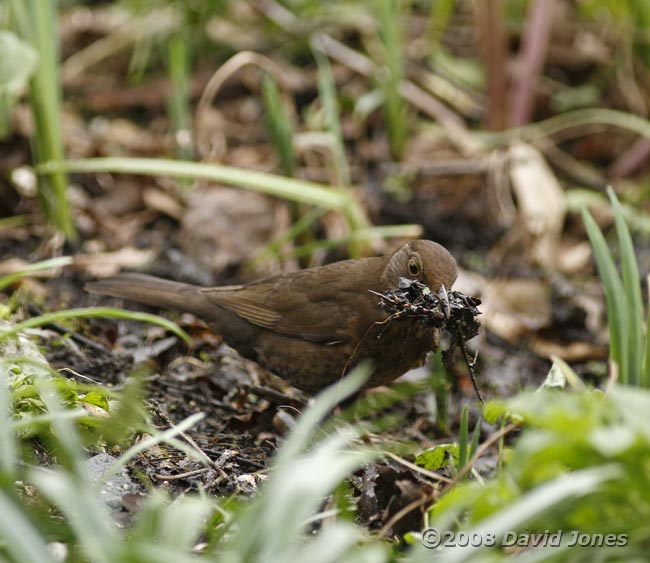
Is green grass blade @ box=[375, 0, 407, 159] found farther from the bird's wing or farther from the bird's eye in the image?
the bird's eye

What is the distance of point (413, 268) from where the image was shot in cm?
420

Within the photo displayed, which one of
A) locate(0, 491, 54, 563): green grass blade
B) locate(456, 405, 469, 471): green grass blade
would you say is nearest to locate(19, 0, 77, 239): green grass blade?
locate(456, 405, 469, 471): green grass blade

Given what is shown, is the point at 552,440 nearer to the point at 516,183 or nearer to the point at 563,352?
the point at 563,352

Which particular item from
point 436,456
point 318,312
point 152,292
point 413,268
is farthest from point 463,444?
point 152,292

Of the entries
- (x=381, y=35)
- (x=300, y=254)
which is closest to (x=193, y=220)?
(x=300, y=254)

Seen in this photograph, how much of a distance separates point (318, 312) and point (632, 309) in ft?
5.78

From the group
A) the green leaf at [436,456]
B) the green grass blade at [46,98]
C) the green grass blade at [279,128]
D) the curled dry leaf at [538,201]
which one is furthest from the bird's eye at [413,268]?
the curled dry leaf at [538,201]

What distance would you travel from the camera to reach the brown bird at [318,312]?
13.7ft

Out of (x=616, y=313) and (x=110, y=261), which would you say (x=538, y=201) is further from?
(x=616, y=313)

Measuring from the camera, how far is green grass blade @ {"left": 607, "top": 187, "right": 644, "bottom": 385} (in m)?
3.07

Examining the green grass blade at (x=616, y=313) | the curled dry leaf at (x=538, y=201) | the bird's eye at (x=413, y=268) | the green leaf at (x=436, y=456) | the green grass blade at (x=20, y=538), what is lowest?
the curled dry leaf at (x=538, y=201)

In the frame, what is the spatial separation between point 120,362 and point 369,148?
384 cm

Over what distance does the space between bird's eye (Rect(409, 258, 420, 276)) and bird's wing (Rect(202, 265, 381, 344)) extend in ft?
0.87

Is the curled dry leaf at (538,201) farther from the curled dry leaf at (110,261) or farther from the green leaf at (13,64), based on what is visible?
the green leaf at (13,64)
